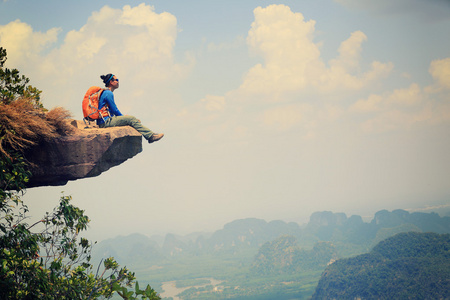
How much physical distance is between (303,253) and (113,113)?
15837 centimetres

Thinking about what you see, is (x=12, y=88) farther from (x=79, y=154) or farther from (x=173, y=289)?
(x=173, y=289)

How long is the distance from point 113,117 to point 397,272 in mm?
97667

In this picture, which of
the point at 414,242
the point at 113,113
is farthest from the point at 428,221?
the point at 113,113

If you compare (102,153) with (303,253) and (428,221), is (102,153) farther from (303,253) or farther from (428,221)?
(428,221)

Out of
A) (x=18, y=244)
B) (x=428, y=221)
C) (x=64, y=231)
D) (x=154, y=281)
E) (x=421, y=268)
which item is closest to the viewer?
(x=18, y=244)

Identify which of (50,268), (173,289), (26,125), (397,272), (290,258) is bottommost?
(173,289)

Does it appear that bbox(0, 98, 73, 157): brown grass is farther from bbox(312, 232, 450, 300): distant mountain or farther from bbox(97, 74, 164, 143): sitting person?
bbox(312, 232, 450, 300): distant mountain

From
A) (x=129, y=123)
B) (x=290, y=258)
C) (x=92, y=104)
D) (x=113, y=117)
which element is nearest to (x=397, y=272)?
(x=290, y=258)

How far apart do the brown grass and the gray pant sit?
0.85m

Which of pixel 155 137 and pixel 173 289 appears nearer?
pixel 155 137

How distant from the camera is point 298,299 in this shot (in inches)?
4011

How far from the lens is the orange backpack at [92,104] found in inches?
287

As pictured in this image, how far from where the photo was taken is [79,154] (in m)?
6.88

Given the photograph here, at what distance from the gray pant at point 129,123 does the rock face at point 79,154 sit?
14cm
